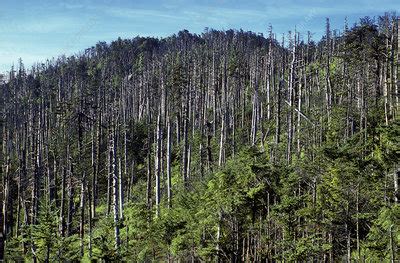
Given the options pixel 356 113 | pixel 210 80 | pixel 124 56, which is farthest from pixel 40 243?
pixel 124 56

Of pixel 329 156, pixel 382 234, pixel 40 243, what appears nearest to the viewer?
pixel 382 234

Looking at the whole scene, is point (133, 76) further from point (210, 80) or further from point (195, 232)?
point (195, 232)

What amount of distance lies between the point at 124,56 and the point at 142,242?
12309 cm

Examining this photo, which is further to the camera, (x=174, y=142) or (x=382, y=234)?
(x=174, y=142)

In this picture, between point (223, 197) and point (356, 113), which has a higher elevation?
point (356, 113)

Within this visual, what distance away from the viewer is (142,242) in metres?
24.5

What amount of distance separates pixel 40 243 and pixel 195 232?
7.69m

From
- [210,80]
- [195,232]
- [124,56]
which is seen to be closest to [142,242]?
[195,232]

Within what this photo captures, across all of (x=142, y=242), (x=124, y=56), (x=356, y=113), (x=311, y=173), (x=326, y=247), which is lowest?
(x=142, y=242)

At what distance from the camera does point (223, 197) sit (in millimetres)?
21375

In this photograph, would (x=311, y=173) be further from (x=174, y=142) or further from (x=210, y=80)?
(x=210, y=80)

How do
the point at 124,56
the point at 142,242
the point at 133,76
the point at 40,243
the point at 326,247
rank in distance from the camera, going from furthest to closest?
the point at 124,56 < the point at 133,76 < the point at 142,242 < the point at 40,243 < the point at 326,247

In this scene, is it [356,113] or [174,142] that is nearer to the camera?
[356,113]

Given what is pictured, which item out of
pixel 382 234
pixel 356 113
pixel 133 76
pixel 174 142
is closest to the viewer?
pixel 382 234
